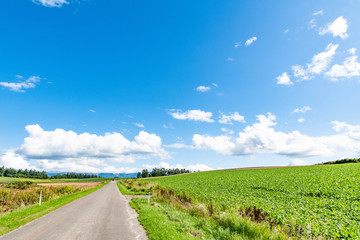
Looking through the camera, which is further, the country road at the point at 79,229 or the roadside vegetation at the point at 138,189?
the roadside vegetation at the point at 138,189

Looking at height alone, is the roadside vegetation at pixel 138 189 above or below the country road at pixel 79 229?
below

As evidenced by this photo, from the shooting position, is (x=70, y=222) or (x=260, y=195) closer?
(x=70, y=222)

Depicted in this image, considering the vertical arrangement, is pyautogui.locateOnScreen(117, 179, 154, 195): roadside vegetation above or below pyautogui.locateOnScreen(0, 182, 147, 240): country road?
below

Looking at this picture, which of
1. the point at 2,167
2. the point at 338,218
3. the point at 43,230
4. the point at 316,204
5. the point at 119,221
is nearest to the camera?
the point at 43,230

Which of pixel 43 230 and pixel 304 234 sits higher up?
pixel 43 230

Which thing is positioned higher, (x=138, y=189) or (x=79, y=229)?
(x=79, y=229)

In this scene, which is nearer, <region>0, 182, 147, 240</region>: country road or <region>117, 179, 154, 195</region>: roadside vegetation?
<region>0, 182, 147, 240</region>: country road

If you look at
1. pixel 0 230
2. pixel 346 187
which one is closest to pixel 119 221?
pixel 0 230

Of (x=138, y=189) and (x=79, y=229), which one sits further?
(x=138, y=189)

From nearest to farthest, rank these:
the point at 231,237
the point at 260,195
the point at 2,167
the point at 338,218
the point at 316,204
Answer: the point at 231,237, the point at 338,218, the point at 316,204, the point at 260,195, the point at 2,167

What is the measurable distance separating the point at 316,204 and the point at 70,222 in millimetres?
18226

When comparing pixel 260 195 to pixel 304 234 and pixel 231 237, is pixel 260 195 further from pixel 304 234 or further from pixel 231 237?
pixel 231 237

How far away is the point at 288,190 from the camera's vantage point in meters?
20.5

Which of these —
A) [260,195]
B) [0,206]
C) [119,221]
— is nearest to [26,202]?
[0,206]
